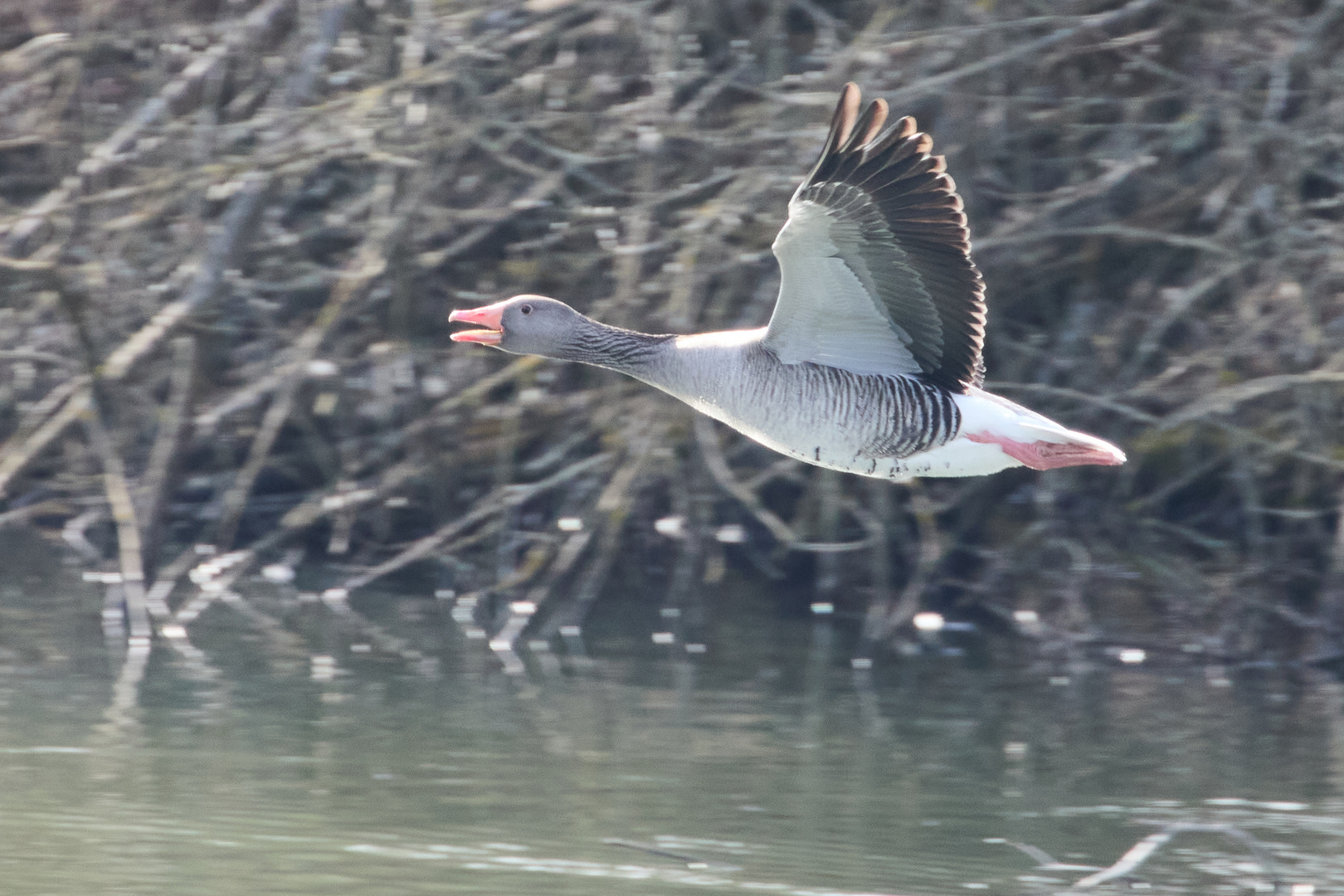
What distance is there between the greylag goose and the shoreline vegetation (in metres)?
2.59

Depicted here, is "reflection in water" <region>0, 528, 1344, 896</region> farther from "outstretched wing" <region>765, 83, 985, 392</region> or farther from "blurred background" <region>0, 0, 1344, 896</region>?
"outstretched wing" <region>765, 83, 985, 392</region>

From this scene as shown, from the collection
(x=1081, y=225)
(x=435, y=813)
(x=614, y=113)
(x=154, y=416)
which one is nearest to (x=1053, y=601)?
(x=1081, y=225)

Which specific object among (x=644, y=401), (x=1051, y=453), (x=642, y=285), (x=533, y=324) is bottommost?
(x=644, y=401)

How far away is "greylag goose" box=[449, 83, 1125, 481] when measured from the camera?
5.65m

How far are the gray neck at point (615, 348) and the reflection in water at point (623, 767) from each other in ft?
5.58

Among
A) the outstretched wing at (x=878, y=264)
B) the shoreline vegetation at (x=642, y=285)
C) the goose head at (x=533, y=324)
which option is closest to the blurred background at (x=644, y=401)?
the shoreline vegetation at (x=642, y=285)

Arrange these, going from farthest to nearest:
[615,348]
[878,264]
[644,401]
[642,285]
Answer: [644,401] < [642,285] < [615,348] < [878,264]

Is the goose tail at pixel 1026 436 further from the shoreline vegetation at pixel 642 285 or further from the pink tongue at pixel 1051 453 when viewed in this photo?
the shoreline vegetation at pixel 642 285

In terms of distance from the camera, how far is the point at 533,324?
6.36m

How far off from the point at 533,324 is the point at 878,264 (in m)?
1.33

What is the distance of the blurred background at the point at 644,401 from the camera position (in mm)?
8820

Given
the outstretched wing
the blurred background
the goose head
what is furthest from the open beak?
the blurred background

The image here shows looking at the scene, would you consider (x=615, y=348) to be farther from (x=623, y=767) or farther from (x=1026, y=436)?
(x=623, y=767)

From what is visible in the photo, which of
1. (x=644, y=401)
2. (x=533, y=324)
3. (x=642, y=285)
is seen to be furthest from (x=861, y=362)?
(x=644, y=401)
